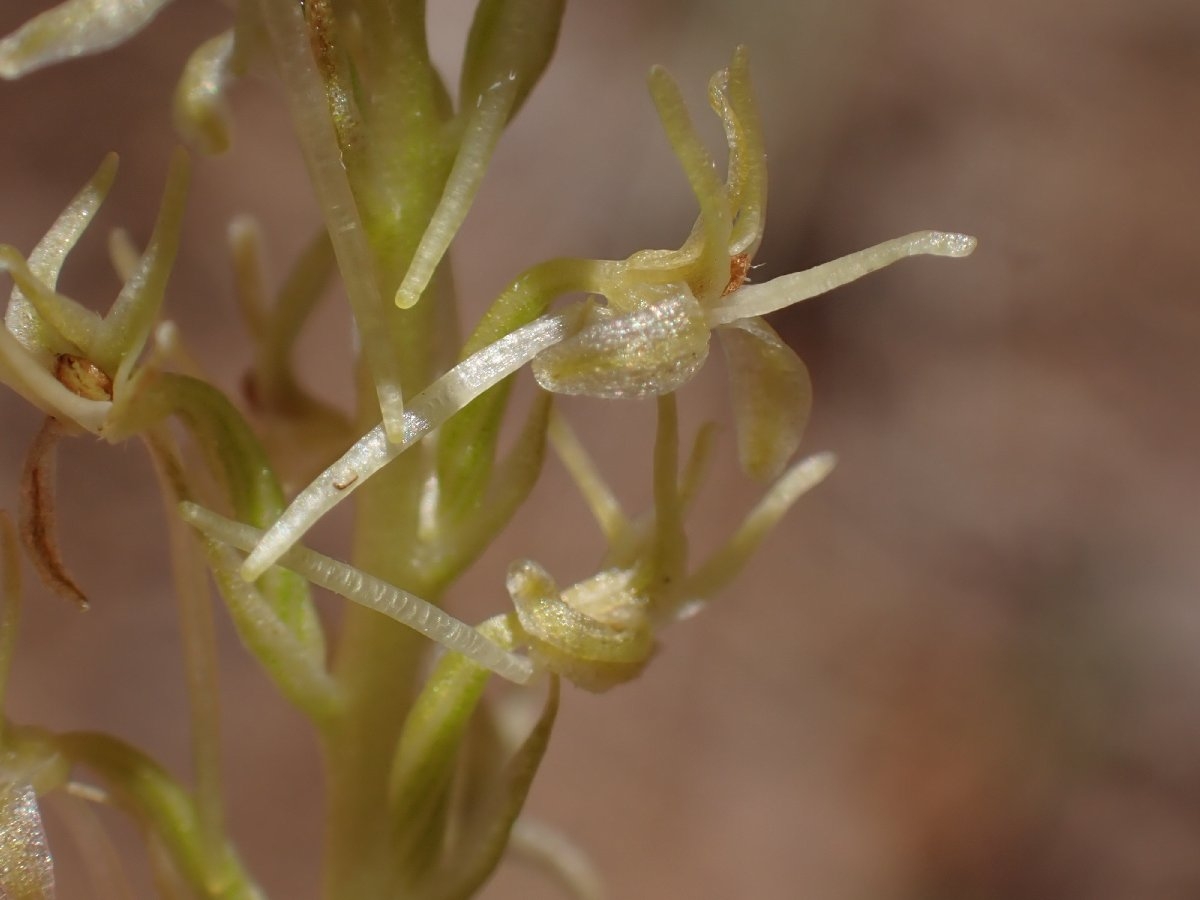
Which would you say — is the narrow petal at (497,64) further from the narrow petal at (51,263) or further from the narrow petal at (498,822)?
the narrow petal at (498,822)

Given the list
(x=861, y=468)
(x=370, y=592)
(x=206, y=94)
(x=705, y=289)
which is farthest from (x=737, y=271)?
(x=861, y=468)

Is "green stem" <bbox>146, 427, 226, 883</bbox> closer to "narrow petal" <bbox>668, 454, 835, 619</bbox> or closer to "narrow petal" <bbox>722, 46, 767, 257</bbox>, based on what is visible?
"narrow petal" <bbox>668, 454, 835, 619</bbox>

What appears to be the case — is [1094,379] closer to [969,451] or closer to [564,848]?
[969,451]

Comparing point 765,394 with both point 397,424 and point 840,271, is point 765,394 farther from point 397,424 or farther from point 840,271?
point 397,424

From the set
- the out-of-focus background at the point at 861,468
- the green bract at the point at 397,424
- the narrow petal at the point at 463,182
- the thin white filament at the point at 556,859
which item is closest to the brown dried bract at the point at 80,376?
the green bract at the point at 397,424

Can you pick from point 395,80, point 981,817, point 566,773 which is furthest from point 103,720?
point 395,80

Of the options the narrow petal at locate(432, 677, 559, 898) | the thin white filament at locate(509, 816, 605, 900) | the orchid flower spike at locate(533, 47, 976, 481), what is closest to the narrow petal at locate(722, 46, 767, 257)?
the orchid flower spike at locate(533, 47, 976, 481)
